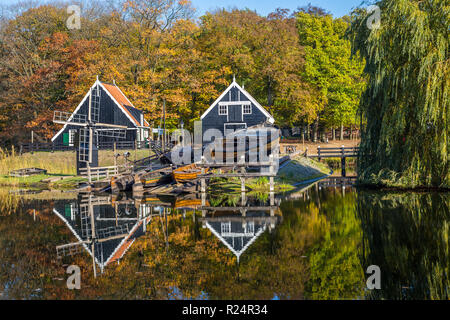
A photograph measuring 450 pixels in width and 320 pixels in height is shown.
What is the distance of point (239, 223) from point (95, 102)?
2799 cm

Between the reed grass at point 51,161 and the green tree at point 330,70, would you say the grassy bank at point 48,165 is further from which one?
the green tree at point 330,70

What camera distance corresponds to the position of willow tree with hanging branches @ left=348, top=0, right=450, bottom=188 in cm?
1891

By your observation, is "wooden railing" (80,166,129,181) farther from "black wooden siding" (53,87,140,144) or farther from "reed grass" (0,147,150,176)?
"black wooden siding" (53,87,140,144)

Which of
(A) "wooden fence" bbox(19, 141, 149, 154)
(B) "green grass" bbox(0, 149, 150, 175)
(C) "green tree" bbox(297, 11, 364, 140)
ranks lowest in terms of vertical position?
(B) "green grass" bbox(0, 149, 150, 175)

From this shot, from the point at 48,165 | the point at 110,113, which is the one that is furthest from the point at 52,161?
the point at 110,113

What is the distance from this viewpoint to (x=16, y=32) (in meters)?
47.1

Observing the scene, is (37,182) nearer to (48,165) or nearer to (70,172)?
(70,172)

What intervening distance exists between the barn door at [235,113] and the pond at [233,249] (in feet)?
72.1

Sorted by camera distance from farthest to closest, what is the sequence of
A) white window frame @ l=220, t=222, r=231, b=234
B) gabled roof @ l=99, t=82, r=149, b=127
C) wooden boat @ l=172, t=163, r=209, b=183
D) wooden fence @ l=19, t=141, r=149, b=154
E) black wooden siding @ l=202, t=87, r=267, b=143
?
black wooden siding @ l=202, t=87, r=267, b=143 → wooden fence @ l=19, t=141, r=149, b=154 → gabled roof @ l=99, t=82, r=149, b=127 → wooden boat @ l=172, t=163, r=209, b=183 → white window frame @ l=220, t=222, r=231, b=234

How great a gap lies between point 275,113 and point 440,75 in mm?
33609

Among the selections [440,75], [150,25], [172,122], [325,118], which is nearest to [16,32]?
[150,25]

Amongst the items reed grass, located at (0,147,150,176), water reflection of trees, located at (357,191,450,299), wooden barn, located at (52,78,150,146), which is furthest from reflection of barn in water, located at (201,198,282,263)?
wooden barn, located at (52,78,150,146)

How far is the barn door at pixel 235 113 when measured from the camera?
135 feet

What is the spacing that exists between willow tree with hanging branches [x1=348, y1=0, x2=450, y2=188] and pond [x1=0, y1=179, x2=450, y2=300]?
4.92 ft
